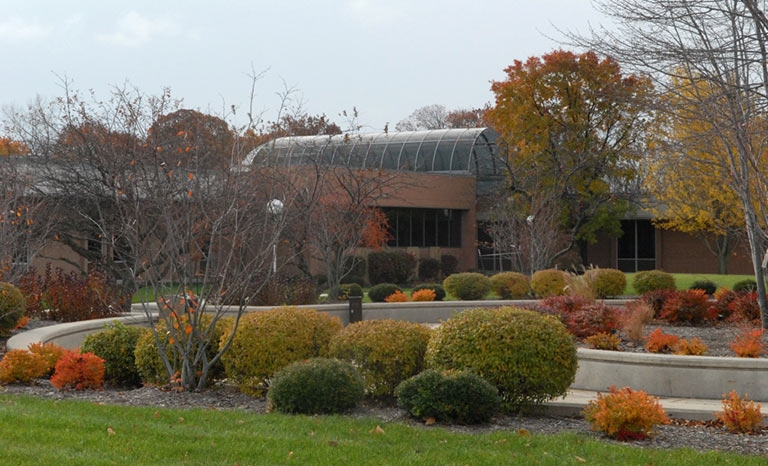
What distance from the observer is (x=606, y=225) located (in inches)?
1527

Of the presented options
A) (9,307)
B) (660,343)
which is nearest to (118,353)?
(9,307)

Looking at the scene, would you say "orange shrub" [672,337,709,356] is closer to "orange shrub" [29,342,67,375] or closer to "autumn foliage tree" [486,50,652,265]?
"orange shrub" [29,342,67,375]

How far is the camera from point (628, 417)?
7730mm

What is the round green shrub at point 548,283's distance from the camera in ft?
76.4

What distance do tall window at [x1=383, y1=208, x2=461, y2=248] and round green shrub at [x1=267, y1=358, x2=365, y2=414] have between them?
2938 cm

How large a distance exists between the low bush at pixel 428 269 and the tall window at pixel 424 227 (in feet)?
4.76

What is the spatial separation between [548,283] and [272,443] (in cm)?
1710

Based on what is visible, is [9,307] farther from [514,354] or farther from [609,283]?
[609,283]

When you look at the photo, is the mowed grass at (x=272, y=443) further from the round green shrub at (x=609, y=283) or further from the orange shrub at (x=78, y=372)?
the round green shrub at (x=609, y=283)

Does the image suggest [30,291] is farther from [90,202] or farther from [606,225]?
[606,225]

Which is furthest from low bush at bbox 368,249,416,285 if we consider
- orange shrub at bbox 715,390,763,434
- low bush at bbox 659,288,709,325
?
orange shrub at bbox 715,390,763,434

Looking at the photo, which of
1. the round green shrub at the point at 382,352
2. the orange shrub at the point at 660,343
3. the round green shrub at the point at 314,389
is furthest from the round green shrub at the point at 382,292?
the round green shrub at the point at 314,389

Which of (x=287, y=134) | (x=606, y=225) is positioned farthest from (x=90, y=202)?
(x=606, y=225)

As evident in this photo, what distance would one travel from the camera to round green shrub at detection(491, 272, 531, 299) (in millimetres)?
24094
